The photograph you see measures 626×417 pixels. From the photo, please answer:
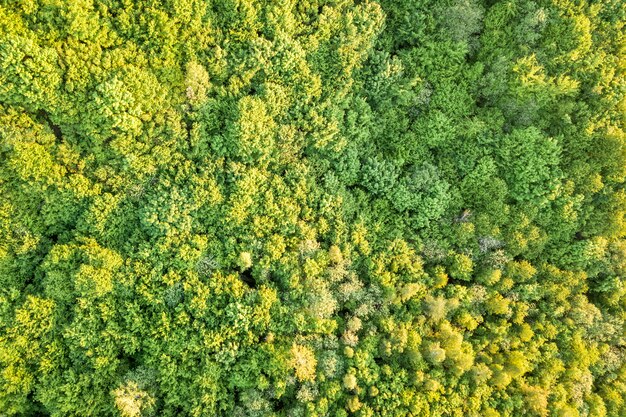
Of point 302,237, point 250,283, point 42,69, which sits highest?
point 42,69

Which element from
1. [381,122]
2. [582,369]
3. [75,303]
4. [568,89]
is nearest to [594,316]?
[582,369]

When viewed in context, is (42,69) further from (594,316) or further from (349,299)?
(594,316)

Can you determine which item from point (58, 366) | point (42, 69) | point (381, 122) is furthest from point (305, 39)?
point (58, 366)

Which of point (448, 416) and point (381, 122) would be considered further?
point (381, 122)

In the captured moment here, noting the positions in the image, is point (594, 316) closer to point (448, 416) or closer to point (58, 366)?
point (448, 416)

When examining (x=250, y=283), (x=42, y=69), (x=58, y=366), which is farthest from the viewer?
(x=250, y=283)

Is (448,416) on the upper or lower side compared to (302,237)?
lower

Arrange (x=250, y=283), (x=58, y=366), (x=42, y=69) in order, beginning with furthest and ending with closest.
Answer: (x=250, y=283)
(x=58, y=366)
(x=42, y=69)
